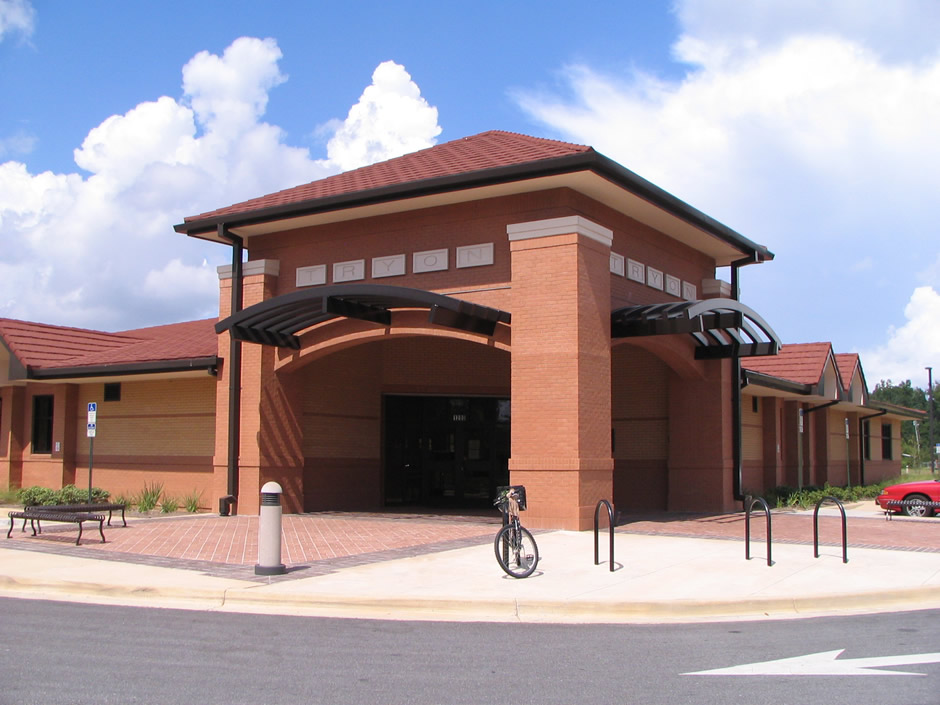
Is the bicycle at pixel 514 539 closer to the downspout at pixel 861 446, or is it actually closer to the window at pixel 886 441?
the downspout at pixel 861 446

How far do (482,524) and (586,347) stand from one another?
3909 mm

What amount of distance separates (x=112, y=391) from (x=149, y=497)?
4192mm

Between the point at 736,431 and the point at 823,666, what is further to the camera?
the point at 736,431

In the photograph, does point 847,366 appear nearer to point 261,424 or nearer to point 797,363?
point 797,363

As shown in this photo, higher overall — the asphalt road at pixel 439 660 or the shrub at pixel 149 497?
the shrub at pixel 149 497

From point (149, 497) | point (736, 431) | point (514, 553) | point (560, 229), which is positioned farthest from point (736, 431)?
point (149, 497)

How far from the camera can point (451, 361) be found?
22906 millimetres

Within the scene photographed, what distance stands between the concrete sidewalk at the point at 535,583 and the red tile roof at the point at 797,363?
1409 centimetres

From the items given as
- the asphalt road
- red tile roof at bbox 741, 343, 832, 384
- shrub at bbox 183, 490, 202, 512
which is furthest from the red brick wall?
the asphalt road

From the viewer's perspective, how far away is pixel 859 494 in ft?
97.0

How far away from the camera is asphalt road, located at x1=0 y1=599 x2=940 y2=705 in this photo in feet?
20.7

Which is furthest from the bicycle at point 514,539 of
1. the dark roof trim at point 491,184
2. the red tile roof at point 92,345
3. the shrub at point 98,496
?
the shrub at point 98,496

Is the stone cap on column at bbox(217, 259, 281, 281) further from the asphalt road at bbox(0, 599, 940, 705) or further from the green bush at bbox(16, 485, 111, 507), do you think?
the asphalt road at bbox(0, 599, 940, 705)

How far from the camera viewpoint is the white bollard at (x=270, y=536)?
11195mm
